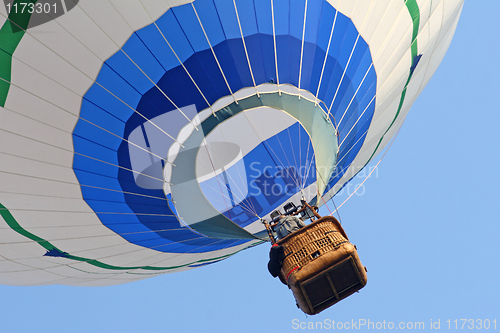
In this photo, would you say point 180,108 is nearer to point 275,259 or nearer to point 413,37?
point 275,259

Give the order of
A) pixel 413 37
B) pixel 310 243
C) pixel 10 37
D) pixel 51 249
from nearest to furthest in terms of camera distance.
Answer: pixel 10 37, pixel 310 243, pixel 413 37, pixel 51 249

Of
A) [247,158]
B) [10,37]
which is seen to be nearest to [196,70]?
[247,158]

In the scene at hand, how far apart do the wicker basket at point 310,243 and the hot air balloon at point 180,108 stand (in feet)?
2.77

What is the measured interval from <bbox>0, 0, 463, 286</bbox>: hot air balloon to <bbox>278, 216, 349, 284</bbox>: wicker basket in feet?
2.77

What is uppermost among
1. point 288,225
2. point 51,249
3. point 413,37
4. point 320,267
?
point 413,37

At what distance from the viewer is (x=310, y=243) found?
3756 mm

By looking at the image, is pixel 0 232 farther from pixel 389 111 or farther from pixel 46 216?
pixel 389 111

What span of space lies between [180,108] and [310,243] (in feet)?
5.77

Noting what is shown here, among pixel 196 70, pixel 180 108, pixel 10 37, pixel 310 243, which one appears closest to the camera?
pixel 10 37

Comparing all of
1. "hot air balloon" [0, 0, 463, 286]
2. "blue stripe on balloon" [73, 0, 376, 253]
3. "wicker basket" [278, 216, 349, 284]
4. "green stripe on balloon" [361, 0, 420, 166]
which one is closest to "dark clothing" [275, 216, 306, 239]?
"wicker basket" [278, 216, 349, 284]

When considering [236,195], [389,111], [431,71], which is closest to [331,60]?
[389,111]

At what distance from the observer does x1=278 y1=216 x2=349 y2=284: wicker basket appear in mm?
3701

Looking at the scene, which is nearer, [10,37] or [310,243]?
[10,37]

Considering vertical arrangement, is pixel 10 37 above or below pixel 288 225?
above
